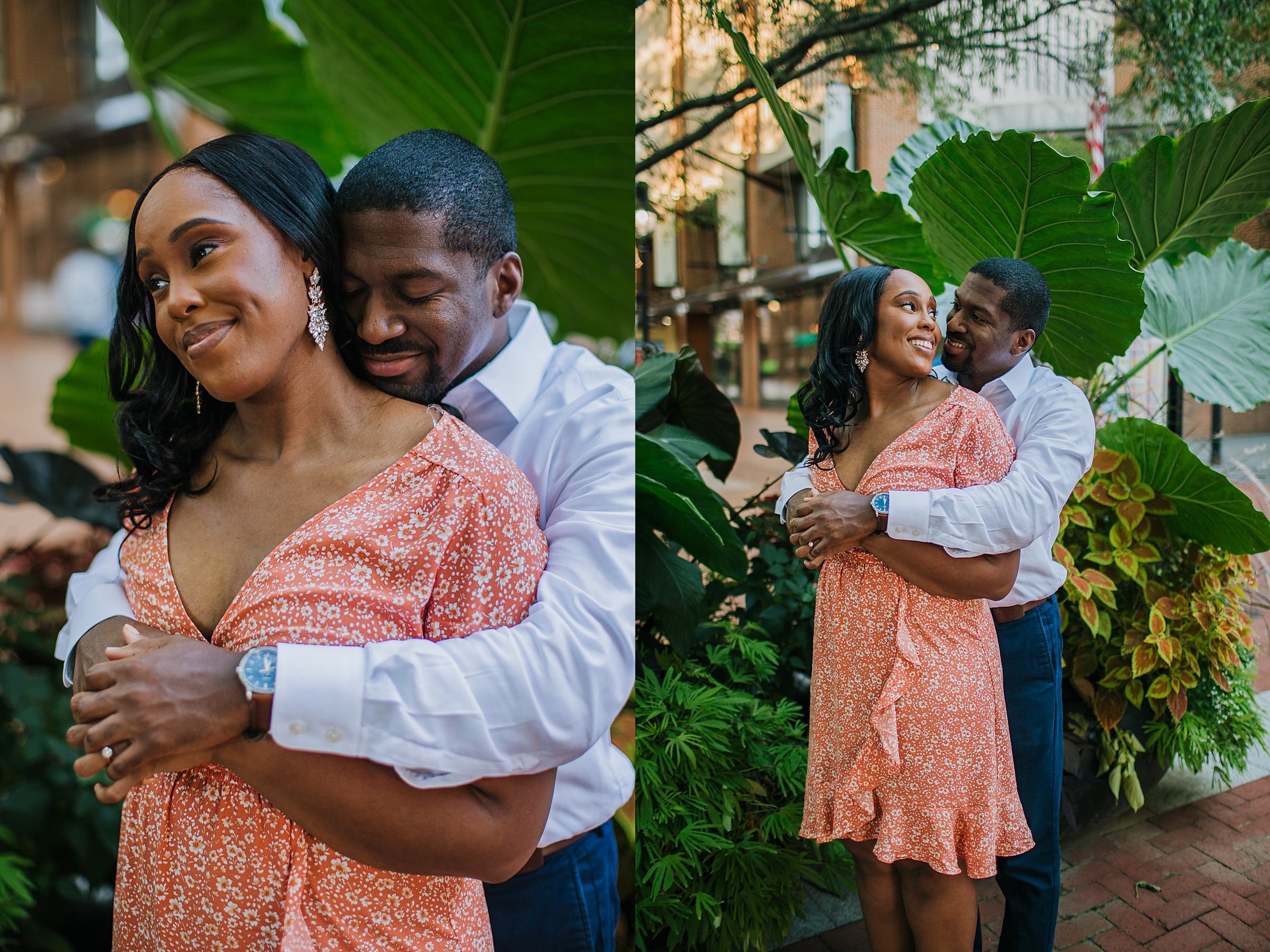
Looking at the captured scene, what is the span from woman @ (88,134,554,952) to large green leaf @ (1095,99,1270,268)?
1.28 m

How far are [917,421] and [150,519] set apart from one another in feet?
3.60

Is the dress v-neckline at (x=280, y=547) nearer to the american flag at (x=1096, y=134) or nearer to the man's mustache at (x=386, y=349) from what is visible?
the man's mustache at (x=386, y=349)

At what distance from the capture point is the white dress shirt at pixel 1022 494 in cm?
137

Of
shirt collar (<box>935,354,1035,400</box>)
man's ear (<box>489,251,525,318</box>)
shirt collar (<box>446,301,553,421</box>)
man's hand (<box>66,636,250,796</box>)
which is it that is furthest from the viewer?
shirt collar (<box>935,354,1035,400</box>)

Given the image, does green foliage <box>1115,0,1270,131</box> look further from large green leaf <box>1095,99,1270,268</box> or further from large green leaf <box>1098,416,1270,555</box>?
large green leaf <box>1098,416,1270,555</box>

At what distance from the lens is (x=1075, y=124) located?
5.25 ft

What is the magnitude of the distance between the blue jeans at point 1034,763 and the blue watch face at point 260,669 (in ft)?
3.85

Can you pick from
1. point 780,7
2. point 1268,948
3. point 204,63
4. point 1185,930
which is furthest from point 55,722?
point 1268,948

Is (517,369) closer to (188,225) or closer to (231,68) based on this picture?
(188,225)

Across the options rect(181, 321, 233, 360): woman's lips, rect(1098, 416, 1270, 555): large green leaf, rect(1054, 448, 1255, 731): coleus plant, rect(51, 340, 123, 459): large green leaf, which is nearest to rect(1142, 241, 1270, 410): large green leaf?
rect(1098, 416, 1270, 555): large green leaf

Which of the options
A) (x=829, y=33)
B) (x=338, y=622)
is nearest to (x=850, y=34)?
(x=829, y=33)

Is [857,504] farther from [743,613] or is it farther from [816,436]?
[743,613]

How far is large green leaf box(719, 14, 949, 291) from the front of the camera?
1467 mm

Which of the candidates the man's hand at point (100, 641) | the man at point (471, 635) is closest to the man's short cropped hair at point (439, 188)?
the man at point (471, 635)
